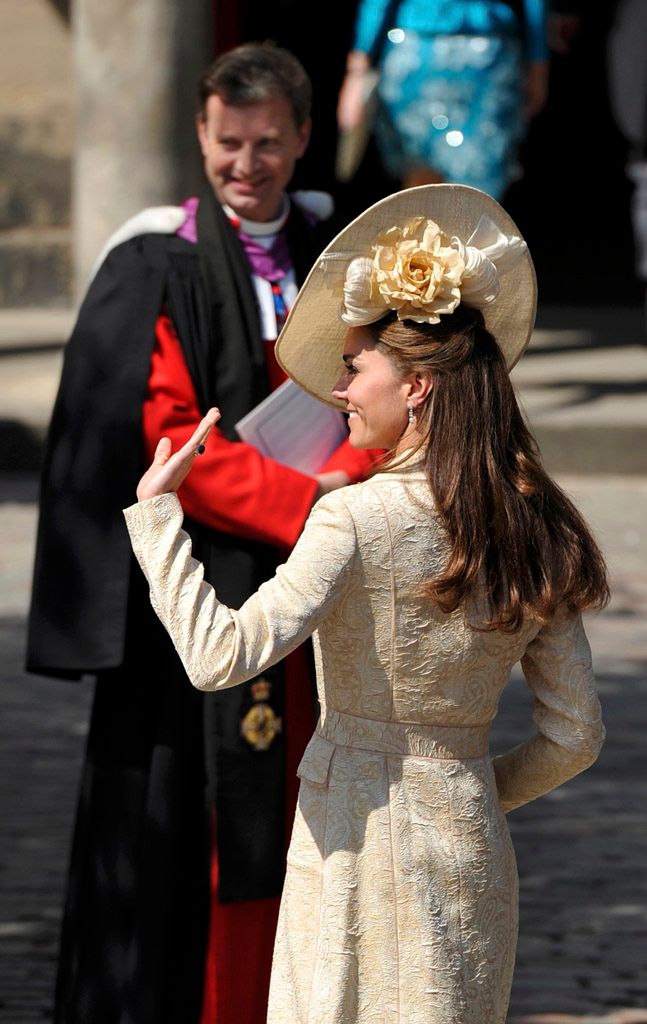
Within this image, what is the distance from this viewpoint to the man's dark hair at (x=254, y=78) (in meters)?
3.71

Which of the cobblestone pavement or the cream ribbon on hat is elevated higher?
the cream ribbon on hat

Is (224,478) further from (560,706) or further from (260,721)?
(560,706)

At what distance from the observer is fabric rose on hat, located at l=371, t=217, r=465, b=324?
260 cm

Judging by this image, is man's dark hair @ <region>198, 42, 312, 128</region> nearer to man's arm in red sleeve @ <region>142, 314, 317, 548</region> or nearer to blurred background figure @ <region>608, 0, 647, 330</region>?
man's arm in red sleeve @ <region>142, 314, 317, 548</region>

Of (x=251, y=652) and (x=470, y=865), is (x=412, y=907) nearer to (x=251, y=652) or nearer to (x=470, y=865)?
(x=470, y=865)

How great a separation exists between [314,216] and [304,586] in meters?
1.59

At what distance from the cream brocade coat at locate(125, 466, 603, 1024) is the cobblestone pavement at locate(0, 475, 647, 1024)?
161 centimetres

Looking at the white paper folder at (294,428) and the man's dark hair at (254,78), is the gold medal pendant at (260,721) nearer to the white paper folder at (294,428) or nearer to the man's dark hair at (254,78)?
the white paper folder at (294,428)

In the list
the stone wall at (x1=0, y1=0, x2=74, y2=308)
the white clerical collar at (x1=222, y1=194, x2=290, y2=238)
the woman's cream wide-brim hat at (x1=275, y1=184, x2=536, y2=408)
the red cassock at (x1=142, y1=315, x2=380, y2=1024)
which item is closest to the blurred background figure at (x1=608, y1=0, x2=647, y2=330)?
the stone wall at (x1=0, y1=0, x2=74, y2=308)

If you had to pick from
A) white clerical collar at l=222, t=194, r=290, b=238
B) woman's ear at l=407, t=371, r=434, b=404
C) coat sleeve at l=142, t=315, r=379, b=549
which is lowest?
coat sleeve at l=142, t=315, r=379, b=549

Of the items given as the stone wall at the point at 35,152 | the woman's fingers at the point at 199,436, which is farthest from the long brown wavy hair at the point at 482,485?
the stone wall at the point at 35,152

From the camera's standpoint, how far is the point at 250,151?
371 centimetres

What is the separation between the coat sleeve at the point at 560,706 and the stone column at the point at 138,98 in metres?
7.13

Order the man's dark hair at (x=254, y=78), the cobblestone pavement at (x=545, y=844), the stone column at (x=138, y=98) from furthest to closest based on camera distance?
the stone column at (x=138, y=98) → the cobblestone pavement at (x=545, y=844) → the man's dark hair at (x=254, y=78)
